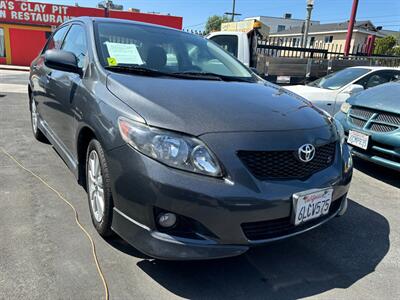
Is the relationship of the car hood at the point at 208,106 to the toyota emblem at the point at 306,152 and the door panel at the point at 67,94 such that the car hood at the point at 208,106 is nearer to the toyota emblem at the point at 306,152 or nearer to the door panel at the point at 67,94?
the toyota emblem at the point at 306,152

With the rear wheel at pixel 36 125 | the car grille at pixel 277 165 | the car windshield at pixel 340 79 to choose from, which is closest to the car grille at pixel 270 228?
the car grille at pixel 277 165

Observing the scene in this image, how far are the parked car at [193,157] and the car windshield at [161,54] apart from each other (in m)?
0.03

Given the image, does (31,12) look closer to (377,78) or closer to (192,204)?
(377,78)

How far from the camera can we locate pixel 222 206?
194 cm

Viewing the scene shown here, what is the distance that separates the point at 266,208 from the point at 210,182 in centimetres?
36

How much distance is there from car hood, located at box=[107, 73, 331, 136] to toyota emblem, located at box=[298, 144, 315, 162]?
0.52 ft

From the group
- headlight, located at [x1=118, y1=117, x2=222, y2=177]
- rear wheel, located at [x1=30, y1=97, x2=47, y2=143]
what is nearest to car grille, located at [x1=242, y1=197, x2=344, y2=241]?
headlight, located at [x1=118, y1=117, x2=222, y2=177]

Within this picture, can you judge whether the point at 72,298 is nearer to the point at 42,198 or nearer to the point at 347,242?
the point at 42,198

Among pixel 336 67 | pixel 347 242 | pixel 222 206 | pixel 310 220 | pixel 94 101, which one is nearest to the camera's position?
pixel 222 206

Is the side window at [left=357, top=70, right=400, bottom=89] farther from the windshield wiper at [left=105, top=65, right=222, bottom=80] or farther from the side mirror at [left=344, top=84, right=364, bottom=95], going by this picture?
the windshield wiper at [left=105, top=65, right=222, bottom=80]

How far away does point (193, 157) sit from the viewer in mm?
1998

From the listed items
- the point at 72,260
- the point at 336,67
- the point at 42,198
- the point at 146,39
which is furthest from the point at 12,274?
the point at 336,67

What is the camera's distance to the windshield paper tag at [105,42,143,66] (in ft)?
9.39

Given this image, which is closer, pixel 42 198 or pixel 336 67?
pixel 42 198
